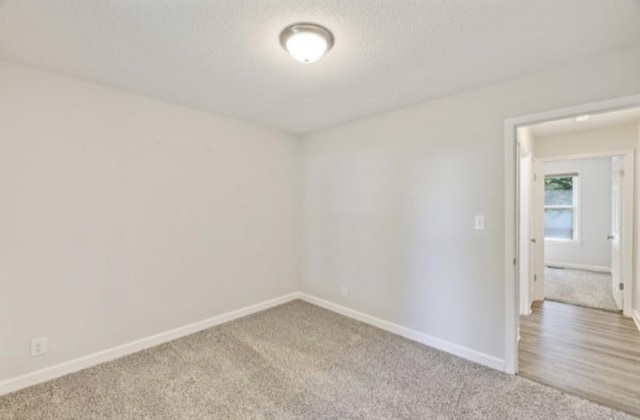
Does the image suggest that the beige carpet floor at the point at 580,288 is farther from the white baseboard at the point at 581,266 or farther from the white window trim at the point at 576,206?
the white window trim at the point at 576,206

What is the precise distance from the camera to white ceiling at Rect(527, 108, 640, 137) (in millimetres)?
3229

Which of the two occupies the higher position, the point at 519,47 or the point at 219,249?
the point at 519,47

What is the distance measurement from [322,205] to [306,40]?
2327 mm

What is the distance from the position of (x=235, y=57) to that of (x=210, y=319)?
2.56 m

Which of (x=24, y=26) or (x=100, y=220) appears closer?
(x=24, y=26)

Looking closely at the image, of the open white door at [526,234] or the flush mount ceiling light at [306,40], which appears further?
the open white door at [526,234]

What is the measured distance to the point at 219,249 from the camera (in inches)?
129

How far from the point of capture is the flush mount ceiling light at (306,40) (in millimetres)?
1649

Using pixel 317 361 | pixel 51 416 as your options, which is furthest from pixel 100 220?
pixel 317 361

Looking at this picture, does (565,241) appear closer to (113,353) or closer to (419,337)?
(419,337)

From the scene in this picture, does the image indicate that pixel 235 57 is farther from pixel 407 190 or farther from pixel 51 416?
pixel 51 416

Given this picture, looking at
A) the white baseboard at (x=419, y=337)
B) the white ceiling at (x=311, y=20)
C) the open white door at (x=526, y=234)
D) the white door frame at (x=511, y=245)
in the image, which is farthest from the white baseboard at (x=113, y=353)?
the open white door at (x=526, y=234)

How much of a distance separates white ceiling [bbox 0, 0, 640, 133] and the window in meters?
5.45

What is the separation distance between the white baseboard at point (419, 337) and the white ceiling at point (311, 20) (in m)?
2.21
